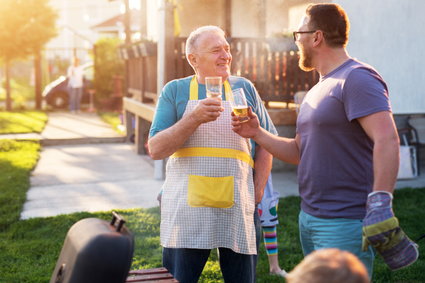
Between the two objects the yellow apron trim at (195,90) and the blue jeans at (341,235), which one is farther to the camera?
the yellow apron trim at (195,90)

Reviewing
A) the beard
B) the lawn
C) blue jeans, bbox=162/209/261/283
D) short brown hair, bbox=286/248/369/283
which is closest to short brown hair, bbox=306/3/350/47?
the beard

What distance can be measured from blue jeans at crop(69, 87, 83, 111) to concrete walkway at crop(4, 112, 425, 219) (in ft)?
21.1

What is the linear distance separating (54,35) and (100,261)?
70.2 ft

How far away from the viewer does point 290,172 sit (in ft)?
31.1

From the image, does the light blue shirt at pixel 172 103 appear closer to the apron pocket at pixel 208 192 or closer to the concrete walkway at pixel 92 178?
the apron pocket at pixel 208 192

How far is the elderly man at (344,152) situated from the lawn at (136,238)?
2.27 meters

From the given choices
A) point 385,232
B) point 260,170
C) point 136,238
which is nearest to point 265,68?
point 136,238

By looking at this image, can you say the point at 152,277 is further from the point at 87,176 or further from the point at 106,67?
the point at 106,67

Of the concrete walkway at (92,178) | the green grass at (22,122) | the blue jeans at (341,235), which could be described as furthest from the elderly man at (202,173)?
the green grass at (22,122)

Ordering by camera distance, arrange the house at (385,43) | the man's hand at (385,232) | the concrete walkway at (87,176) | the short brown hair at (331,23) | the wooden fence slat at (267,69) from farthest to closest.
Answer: the wooden fence slat at (267,69) < the house at (385,43) < the concrete walkway at (87,176) < the short brown hair at (331,23) < the man's hand at (385,232)


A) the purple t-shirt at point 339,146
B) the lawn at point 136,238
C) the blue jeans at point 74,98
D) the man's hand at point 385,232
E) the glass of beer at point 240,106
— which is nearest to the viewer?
the man's hand at point 385,232

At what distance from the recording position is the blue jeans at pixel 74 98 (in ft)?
66.8

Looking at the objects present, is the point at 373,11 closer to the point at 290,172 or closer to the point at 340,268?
the point at 290,172

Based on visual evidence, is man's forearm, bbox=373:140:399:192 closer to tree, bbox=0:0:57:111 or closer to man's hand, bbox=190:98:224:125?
man's hand, bbox=190:98:224:125
